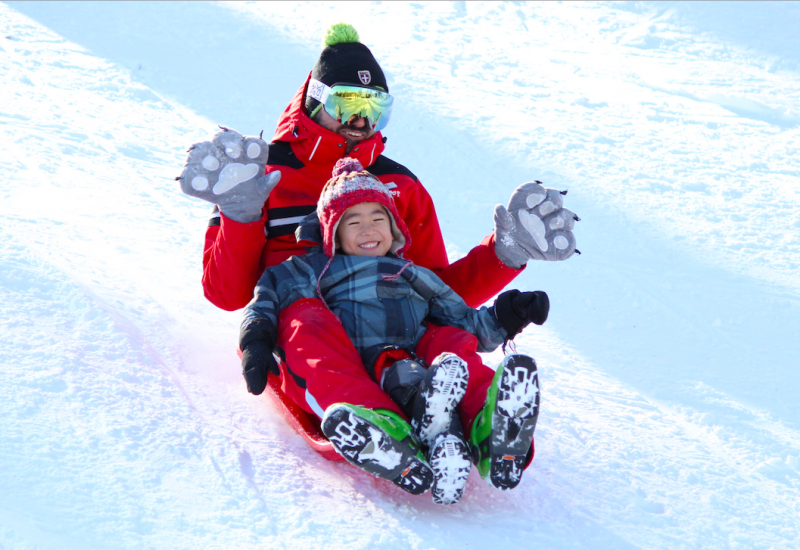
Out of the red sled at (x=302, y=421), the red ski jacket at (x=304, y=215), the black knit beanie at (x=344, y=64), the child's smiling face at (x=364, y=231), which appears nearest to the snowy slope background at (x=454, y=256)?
the red sled at (x=302, y=421)

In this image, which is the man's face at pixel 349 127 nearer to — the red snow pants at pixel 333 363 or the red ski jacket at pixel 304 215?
the red ski jacket at pixel 304 215

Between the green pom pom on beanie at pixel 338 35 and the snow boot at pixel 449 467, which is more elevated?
the green pom pom on beanie at pixel 338 35

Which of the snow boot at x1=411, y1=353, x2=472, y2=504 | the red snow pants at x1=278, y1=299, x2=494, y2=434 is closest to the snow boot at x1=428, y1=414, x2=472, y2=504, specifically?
the snow boot at x1=411, y1=353, x2=472, y2=504

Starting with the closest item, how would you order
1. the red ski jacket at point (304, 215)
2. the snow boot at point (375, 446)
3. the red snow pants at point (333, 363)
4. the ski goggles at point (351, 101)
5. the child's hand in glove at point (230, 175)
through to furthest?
the snow boot at point (375, 446) < the red snow pants at point (333, 363) < the child's hand in glove at point (230, 175) < the red ski jacket at point (304, 215) < the ski goggles at point (351, 101)

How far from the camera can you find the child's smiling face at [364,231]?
2559mm

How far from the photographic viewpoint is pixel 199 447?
2.14 meters

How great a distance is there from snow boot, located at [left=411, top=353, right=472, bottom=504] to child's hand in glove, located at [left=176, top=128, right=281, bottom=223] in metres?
0.83

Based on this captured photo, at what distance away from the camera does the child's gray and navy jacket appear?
2455 mm

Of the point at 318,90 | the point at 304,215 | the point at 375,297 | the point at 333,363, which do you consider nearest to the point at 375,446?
the point at 333,363

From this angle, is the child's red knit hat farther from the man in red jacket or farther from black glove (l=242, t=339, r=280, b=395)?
black glove (l=242, t=339, r=280, b=395)

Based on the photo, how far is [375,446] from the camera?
6.40ft

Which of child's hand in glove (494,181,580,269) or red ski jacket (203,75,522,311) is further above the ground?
child's hand in glove (494,181,580,269)

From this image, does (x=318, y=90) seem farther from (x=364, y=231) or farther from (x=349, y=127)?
(x=364, y=231)

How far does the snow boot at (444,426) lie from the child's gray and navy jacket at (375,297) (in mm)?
377
